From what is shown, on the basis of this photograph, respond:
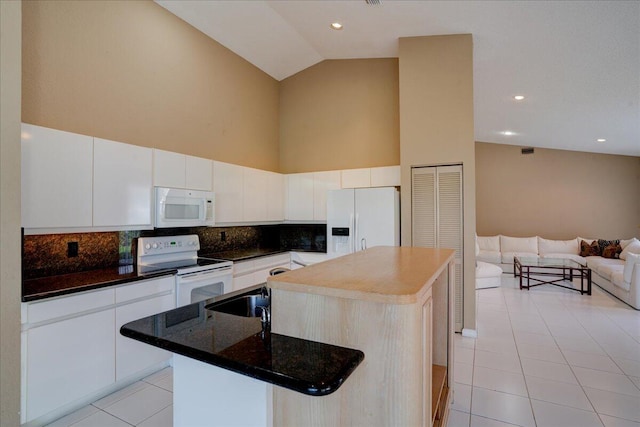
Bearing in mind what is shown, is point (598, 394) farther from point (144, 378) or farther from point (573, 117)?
point (573, 117)

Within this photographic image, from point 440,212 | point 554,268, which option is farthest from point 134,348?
point 554,268

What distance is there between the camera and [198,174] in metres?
3.39

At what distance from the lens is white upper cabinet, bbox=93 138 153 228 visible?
246 centimetres

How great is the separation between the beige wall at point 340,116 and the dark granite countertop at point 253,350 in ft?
12.3

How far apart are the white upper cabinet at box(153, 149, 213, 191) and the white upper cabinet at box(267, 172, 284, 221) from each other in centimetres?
116

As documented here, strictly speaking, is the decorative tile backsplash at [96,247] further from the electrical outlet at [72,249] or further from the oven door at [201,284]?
the oven door at [201,284]

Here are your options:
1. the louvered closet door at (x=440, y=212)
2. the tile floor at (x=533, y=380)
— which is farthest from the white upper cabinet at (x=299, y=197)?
the tile floor at (x=533, y=380)

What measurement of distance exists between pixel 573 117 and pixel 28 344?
24.2ft

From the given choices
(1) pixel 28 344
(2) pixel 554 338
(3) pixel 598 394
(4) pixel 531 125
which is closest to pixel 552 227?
(4) pixel 531 125

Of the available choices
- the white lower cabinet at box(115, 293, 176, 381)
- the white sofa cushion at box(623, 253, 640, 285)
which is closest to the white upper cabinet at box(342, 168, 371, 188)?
the white lower cabinet at box(115, 293, 176, 381)

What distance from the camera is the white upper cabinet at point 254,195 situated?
13.6 ft

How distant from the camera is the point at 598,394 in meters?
2.41

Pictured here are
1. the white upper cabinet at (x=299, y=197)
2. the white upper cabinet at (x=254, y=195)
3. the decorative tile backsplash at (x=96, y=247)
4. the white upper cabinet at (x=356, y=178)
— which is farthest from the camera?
the white upper cabinet at (x=299, y=197)

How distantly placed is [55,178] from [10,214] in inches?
22.4
